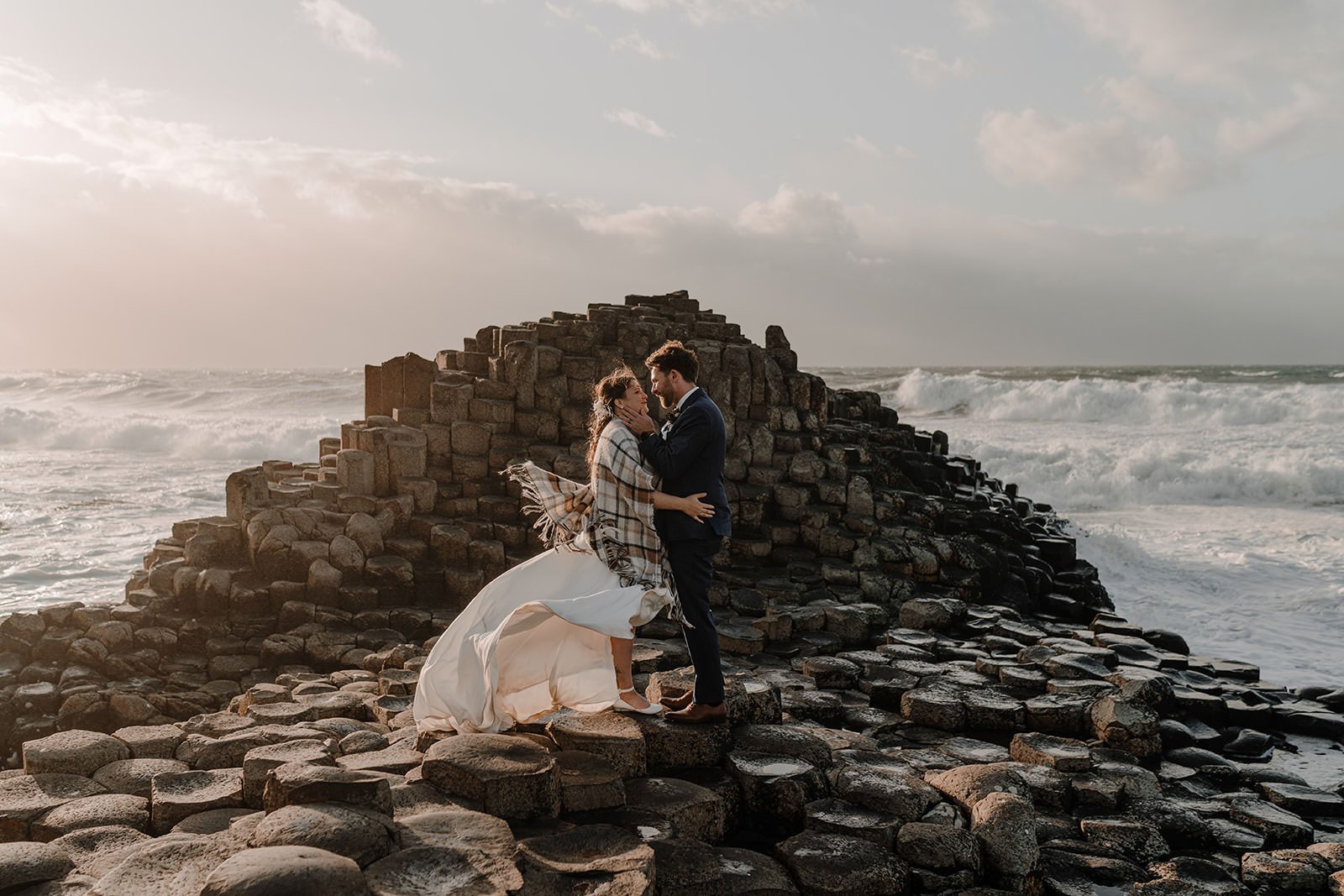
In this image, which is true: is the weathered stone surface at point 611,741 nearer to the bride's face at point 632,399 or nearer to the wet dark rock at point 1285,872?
the bride's face at point 632,399

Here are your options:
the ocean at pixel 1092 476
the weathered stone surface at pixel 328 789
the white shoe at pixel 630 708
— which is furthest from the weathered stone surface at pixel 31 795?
the ocean at pixel 1092 476

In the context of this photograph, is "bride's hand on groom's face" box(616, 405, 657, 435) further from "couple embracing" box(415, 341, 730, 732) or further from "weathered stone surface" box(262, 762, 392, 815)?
"weathered stone surface" box(262, 762, 392, 815)

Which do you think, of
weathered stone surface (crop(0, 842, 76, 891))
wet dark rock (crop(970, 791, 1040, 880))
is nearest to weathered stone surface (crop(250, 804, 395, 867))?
weathered stone surface (crop(0, 842, 76, 891))

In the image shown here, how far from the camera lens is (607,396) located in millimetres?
5586

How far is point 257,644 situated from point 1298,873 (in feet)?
33.1

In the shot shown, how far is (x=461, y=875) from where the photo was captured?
12.7 ft

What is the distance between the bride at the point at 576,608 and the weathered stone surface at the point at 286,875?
195 cm

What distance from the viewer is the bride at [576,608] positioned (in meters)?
5.54

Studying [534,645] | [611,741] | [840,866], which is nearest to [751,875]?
A: [840,866]

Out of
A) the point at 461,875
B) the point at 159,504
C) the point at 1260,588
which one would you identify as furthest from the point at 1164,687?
the point at 159,504

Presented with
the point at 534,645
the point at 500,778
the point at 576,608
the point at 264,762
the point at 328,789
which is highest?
the point at 576,608

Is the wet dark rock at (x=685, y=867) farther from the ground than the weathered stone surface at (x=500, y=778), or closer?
closer

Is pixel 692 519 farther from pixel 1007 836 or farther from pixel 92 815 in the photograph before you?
pixel 92 815

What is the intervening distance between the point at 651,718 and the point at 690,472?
5.27 ft
